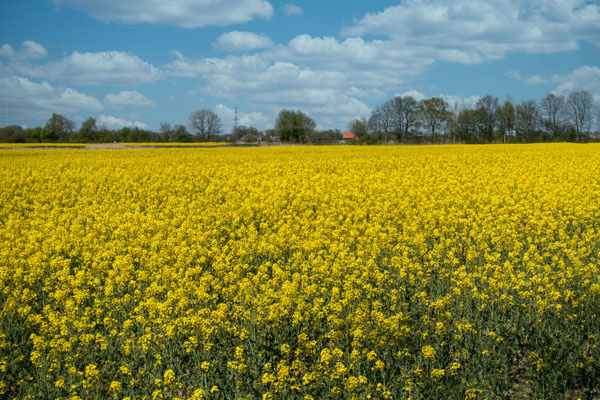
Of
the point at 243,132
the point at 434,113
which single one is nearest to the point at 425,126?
the point at 434,113

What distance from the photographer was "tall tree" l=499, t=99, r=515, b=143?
341 feet

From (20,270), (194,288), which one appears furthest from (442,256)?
(20,270)

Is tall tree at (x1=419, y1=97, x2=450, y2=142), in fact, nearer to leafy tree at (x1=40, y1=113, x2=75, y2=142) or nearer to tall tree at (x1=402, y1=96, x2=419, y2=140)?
tall tree at (x1=402, y1=96, x2=419, y2=140)

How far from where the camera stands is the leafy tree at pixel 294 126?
10300 centimetres

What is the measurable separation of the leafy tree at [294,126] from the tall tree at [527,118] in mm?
46695

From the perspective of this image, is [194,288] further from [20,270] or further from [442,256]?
[442,256]

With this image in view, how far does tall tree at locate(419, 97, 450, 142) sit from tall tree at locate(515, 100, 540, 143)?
15.5 metres

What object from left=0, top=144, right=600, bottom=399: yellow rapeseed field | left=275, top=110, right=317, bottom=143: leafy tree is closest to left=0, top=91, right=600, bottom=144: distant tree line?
left=275, top=110, right=317, bottom=143: leafy tree

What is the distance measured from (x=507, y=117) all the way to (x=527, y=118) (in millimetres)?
4135

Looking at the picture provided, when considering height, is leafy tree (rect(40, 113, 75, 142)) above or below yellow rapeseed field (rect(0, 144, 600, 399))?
above

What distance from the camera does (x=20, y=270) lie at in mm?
8922

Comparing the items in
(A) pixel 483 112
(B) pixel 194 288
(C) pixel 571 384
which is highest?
(A) pixel 483 112

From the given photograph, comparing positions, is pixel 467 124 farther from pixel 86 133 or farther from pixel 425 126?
pixel 86 133

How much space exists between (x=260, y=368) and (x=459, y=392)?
7.97ft
